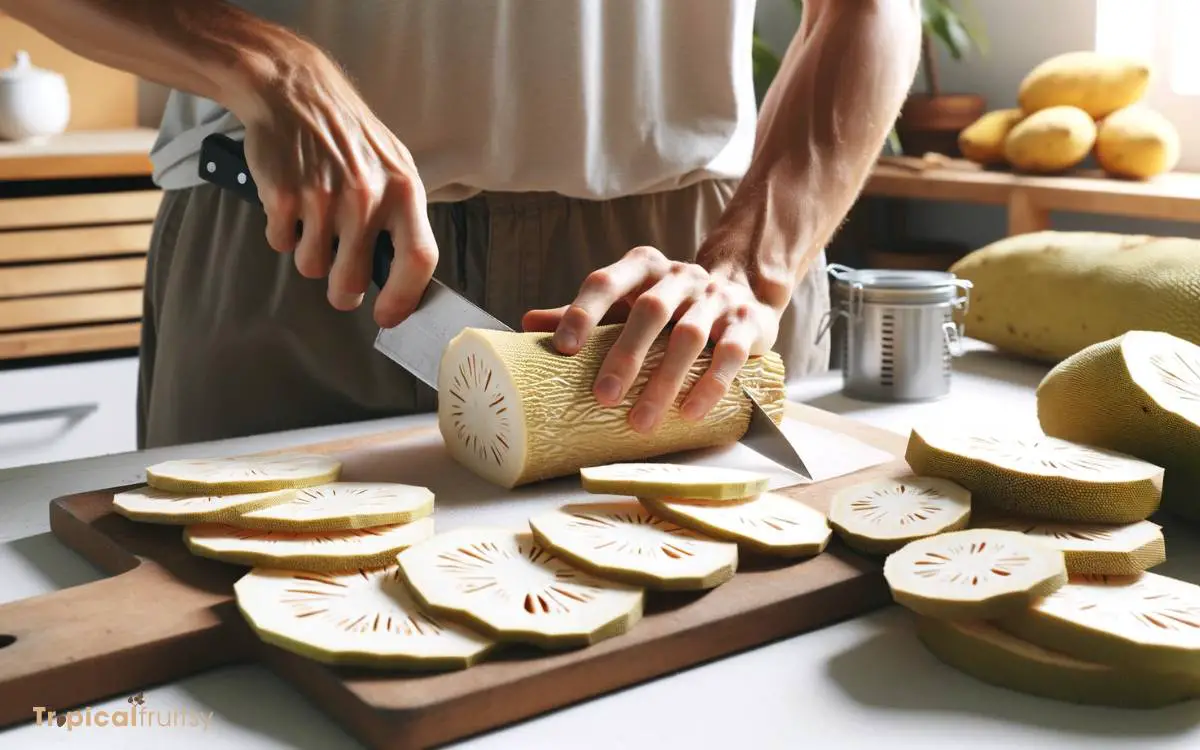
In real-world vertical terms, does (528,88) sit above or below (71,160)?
above

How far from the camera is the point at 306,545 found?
36.1 inches

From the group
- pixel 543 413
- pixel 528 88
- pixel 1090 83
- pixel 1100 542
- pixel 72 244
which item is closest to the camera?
pixel 1100 542

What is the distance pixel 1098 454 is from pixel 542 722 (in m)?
0.56

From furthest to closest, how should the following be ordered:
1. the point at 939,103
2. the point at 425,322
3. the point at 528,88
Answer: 1. the point at 939,103
2. the point at 528,88
3. the point at 425,322

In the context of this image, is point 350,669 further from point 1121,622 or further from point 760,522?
point 1121,622

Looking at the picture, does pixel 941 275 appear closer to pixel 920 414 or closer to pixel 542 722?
pixel 920 414

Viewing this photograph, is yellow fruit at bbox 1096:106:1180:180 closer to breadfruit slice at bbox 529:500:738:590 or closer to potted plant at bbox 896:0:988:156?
potted plant at bbox 896:0:988:156

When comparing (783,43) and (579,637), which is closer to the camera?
(579,637)

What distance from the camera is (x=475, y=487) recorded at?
3.91 feet

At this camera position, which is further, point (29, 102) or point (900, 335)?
point (29, 102)

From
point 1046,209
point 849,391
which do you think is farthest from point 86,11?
point 1046,209

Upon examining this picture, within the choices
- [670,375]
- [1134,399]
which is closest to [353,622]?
[670,375]

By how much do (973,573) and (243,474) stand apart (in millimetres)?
610

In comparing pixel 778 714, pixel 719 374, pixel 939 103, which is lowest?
pixel 778 714
